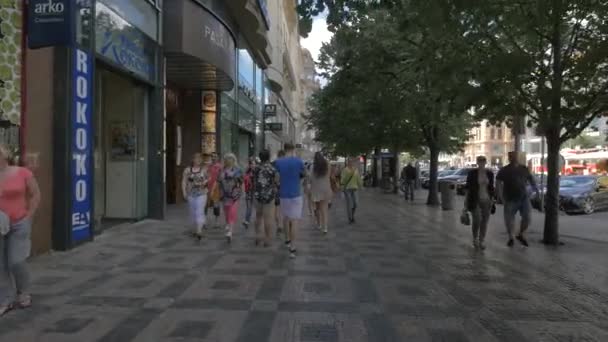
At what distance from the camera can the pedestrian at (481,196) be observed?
10266mm

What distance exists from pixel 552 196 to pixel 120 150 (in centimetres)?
935

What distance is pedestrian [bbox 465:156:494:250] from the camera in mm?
10266

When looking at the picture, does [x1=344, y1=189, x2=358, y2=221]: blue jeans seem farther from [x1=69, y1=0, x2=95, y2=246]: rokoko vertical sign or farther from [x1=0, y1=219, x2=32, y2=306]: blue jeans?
[x1=0, y1=219, x2=32, y2=306]: blue jeans

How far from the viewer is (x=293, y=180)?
30.5ft

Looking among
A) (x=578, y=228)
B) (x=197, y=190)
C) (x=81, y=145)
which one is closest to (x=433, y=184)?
(x=578, y=228)

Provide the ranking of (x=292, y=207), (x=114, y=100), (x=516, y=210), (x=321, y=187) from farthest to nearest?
(x=114, y=100) → (x=321, y=187) → (x=516, y=210) → (x=292, y=207)

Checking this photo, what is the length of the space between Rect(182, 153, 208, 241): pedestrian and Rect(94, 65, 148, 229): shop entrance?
125 inches

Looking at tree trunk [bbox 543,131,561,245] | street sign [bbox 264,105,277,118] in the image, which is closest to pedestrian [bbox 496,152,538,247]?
tree trunk [bbox 543,131,561,245]

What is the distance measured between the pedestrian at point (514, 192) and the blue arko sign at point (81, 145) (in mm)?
7392

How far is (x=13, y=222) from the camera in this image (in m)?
5.40

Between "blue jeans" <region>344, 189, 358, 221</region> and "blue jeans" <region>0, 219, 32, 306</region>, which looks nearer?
"blue jeans" <region>0, 219, 32, 306</region>

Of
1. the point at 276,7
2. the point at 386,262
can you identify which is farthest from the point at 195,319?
the point at 276,7

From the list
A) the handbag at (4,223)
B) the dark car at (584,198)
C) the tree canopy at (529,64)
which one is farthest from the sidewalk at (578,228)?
the handbag at (4,223)

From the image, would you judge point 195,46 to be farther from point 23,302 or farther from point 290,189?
point 23,302
